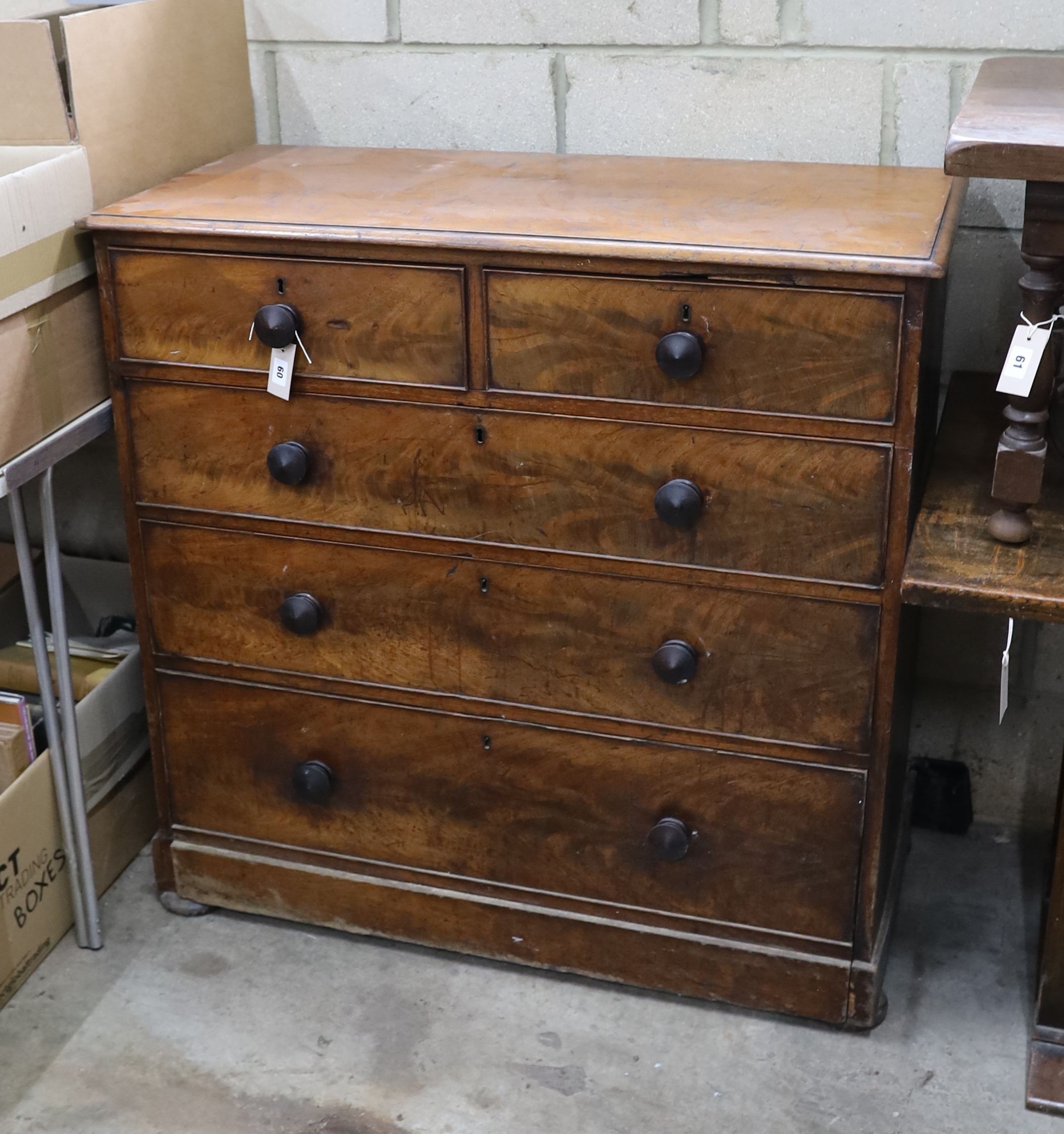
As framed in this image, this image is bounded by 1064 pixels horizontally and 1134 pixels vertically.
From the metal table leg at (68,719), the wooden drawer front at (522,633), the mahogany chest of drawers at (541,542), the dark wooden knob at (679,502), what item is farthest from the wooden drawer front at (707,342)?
the metal table leg at (68,719)

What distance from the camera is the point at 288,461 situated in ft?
6.19

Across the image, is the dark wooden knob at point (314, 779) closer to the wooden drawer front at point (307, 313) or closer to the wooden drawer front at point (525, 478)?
the wooden drawer front at point (525, 478)

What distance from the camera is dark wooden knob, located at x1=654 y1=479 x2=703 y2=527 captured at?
1750mm

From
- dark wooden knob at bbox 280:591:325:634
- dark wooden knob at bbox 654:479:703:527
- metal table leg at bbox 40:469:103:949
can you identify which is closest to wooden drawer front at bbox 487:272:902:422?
dark wooden knob at bbox 654:479:703:527

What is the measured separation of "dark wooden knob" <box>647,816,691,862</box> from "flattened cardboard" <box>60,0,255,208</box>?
1183 millimetres

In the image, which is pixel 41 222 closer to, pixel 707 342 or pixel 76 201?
pixel 76 201

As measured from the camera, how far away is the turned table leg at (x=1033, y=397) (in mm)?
1464

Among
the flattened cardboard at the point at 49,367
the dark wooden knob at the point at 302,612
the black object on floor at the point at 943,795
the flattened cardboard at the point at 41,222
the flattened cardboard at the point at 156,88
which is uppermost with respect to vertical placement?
the flattened cardboard at the point at 156,88

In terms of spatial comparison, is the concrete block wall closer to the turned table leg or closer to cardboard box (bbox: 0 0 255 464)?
cardboard box (bbox: 0 0 255 464)

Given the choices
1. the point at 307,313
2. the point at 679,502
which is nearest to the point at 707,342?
the point at 679,502

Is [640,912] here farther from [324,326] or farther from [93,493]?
[93,493]

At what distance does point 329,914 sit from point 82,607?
87 cm

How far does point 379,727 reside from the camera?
80.8 inches

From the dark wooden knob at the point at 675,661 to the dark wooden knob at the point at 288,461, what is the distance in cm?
55
